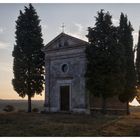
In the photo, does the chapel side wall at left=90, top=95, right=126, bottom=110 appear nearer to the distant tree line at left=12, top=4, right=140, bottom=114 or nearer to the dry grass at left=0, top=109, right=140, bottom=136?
the distant tree line at left=12, top=4, right=140, bottom=114

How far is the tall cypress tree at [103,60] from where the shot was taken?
83.5 feet

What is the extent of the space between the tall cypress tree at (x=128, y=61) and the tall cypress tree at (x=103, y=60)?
7.69 ft

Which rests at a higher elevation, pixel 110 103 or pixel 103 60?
pixel 103 60

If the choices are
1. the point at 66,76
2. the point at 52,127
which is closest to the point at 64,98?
the point at 66,76

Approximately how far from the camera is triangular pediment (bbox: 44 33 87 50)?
2814 cm

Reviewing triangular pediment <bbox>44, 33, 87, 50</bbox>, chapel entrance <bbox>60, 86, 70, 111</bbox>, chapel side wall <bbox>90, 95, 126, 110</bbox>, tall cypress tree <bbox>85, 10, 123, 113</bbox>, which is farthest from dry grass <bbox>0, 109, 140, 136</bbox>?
triangular pediment <bbox>44, 33, 87, 50</bbox>

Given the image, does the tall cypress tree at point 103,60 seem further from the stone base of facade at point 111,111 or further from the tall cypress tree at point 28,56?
the tall cypress tree at point 28,56

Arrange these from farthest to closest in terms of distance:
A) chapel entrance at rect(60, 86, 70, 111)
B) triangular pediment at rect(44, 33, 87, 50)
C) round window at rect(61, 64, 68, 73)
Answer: round window at rect(61, 64, 68, 73), chapel entrance at rect(60, 86, 70, 111), triangular pediment at rect(44, 33, 87, 50)

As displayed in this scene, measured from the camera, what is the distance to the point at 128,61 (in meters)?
28.6

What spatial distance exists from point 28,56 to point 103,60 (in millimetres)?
8322

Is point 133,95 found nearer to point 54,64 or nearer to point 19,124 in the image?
point 54,64

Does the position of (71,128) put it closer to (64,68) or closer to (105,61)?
(105,61)

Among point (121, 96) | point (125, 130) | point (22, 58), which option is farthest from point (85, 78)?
point (125, 130)

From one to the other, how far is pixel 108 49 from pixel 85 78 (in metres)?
3.14
